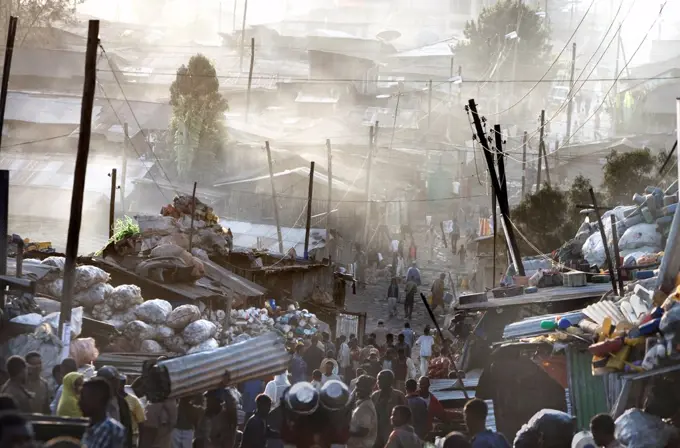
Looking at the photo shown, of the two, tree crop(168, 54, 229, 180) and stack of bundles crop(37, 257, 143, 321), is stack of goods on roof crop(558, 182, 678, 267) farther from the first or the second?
tree crop(168, 54, 229, 180)

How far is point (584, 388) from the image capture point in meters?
10.3

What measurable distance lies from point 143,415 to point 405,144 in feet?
170

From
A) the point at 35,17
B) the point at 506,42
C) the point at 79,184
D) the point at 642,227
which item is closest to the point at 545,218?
the point at 642,227

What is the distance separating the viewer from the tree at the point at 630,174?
32250 mm

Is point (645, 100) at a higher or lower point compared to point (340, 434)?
higher

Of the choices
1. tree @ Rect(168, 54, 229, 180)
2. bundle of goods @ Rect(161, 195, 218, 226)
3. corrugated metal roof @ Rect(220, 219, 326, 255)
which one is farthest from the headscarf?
tree @ Rect(168, 54, 229, 180)

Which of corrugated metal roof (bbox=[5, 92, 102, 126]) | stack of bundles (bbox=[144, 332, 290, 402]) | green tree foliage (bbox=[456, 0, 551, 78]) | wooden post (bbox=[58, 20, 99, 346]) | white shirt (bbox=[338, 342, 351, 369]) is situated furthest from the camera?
green tree foliage (bbox=[456, 0, 551, 78])

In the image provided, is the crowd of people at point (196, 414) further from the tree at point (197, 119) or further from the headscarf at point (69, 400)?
the tree at point (197, 119)

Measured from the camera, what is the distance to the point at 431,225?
164 feet

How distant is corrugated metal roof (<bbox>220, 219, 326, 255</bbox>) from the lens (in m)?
37.6

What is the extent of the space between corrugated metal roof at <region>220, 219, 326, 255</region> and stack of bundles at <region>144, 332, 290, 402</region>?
2743 cm

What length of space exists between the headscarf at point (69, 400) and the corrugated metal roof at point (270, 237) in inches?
1129

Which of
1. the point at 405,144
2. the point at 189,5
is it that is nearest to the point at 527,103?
the point at 405,144

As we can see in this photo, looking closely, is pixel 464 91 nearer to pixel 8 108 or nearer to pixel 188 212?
pixel 8 108
